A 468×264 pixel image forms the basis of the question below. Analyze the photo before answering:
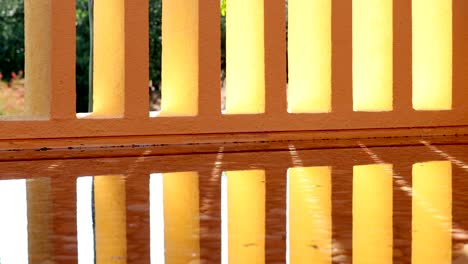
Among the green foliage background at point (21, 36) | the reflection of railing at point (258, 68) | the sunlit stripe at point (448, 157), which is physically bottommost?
the sunlit stripe at point (448, 157)

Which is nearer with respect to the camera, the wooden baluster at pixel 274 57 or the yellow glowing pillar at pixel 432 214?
the yellow glowing pillar at pixel 432 214

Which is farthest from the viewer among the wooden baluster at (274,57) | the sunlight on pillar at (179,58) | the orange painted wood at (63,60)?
the wooden baluster at (274,57)

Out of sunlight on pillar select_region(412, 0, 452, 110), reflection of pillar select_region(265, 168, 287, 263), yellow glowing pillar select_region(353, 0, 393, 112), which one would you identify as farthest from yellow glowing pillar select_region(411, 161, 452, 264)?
sunlight on pillar select_region(412, 0, 452, 110)

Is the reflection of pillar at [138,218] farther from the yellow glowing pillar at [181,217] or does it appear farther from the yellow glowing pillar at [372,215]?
the yellow glowing pillar at [372,215]

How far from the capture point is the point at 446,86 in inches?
285

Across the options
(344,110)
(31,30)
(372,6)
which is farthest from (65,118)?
(372,6)

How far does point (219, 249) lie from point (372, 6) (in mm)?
4785

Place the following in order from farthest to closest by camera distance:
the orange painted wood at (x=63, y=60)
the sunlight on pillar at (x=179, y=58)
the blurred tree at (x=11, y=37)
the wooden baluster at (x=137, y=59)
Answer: the blurred tree at (x=11, y=37) → the sunlight on pillar at (x=179, y=58) → the wooden baluster at (x=137, y=59) → the orange painted wood at (x=63, y=60)

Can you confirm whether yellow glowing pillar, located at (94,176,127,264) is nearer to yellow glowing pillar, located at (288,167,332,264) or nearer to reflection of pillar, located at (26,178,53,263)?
reflection of pillar, located at (26,178,53,263)

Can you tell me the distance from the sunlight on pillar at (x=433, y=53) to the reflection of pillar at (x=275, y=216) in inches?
121

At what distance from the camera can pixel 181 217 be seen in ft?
9.96

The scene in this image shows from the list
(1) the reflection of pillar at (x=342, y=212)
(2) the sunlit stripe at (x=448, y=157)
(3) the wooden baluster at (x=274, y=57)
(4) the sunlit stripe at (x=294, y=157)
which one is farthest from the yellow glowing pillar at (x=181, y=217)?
(3) the wooden baluster at (x=274, y=57)

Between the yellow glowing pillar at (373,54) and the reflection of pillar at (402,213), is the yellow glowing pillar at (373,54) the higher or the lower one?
the higher one

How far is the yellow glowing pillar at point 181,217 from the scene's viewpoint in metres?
2.40
